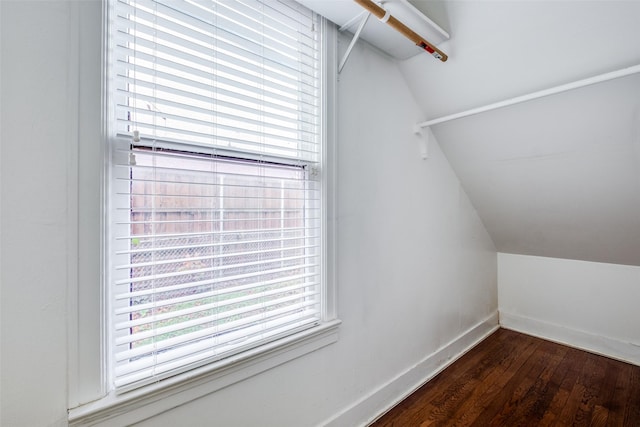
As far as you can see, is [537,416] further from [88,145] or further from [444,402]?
[88,145]

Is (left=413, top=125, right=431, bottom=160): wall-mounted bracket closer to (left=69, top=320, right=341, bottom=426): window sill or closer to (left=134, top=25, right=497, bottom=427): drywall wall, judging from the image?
(left=134, top=25, right=497, bottom=427): drywall wall

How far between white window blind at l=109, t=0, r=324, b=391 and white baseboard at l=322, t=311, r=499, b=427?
641 millimetres

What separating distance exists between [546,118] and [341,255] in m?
1.57

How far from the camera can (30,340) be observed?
0.76 metres

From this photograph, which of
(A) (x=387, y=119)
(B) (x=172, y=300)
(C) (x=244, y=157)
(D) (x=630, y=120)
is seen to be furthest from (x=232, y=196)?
(D) (x=630, y=120)

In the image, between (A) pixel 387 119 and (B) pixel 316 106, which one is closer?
(B) pixel 316 106

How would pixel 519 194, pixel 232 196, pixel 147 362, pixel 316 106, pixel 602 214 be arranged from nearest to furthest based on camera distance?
1. pixel 147 362
2. pixel 232 196
3. pixel 316 106
4. pixel 602 214
5. pixel 519 194

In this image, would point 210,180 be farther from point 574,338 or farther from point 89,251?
point 574,338

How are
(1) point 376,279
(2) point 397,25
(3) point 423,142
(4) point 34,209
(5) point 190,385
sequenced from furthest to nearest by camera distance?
(3) point 423,142
(1) point 376,279
(2) point 397,25
(5) point 190,385
(4) point 34,209

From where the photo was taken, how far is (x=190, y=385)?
1.00 meters

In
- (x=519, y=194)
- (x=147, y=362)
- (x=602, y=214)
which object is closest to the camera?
(x=147, y=362)

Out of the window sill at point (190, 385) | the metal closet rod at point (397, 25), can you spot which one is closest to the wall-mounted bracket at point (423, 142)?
the metal closet rod at point (397, 25)

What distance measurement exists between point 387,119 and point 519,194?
139 cm

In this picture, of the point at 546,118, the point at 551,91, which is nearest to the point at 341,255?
the point at 551,91
